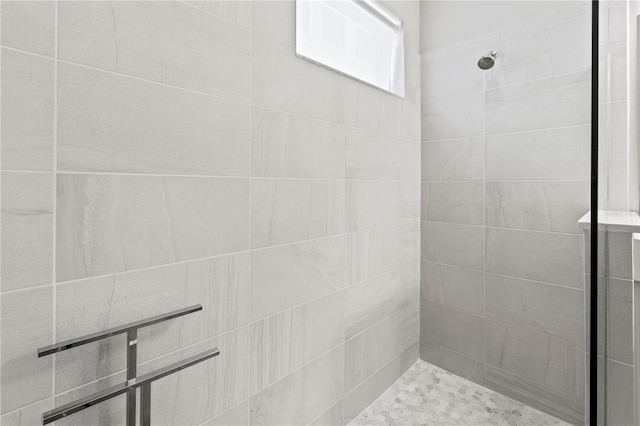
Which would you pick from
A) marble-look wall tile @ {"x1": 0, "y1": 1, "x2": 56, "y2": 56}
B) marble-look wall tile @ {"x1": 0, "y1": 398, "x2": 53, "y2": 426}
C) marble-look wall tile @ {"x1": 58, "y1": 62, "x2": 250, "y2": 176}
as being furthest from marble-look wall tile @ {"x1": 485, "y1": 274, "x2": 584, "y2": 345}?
marble-look wall tile @ {"x1": 0, "y1": 1, "x2": 56, "y2": 56}

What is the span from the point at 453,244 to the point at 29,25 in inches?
69.2

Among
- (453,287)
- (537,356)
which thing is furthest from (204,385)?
(537,356)

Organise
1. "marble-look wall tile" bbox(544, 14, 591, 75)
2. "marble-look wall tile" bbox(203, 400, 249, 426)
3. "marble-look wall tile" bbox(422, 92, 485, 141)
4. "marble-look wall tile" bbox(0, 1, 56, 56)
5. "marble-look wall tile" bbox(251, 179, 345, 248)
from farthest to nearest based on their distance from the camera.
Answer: "marble-look wall tile" bbox(422, 92, 485, 141) → "marble-look wall tile" bbox(544, 14, 591, 75) → "marble-look wall tile" bbox(251, 179, 345, 248) → "marble-look wall tile" bbox(203, 400, 249, 426) → "marble-look wall tile" bbox(0, 1, 56, 56)

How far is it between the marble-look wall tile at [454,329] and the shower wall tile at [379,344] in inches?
2.3

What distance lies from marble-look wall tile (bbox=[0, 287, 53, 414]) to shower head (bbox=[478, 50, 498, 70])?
1782 millimetres

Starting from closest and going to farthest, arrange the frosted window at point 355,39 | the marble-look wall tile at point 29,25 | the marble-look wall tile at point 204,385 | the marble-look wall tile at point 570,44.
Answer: the marble-look wall tile at point 29,25 → the marble-look wall tile at point 204,385 → the frosted window at point 355,39 → the marble-look wall tile at point 570,44

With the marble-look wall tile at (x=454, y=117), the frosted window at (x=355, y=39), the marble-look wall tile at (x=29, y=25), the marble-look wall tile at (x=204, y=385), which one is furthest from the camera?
the marble-look wall tile at (x=454, y=117)

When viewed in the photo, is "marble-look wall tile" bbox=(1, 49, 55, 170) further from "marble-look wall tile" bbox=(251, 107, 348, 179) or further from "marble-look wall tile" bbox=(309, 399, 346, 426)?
"marble-look wall tile" bbox=(309, 399, 346, 426)

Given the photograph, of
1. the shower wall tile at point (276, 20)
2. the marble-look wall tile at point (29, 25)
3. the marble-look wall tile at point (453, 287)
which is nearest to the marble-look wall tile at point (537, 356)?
the marble-look wall tile at point (453, 287)

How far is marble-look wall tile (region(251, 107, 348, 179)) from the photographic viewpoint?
1.08 m

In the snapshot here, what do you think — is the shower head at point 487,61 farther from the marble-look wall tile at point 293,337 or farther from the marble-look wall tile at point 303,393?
the marble-look wall tile at point 303,393

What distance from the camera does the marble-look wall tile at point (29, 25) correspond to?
25.7 inches

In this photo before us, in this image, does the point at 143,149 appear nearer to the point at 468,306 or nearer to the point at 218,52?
the point at 218,52

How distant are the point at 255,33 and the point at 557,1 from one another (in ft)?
4.28
